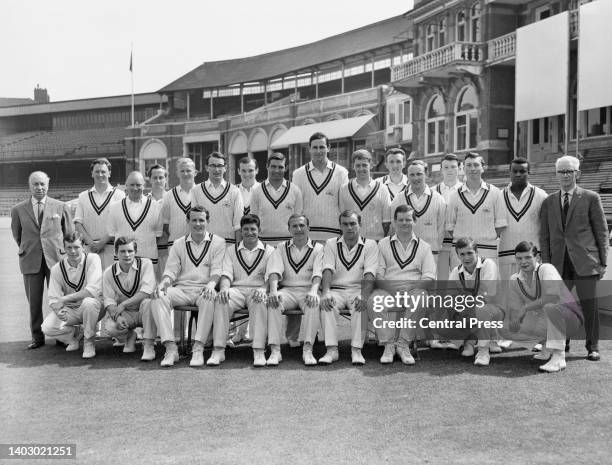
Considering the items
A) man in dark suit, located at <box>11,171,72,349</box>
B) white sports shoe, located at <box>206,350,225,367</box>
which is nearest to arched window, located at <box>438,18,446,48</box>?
man in dark suit, located at <box>11,171,72,349</box>

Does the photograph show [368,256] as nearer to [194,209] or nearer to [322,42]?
[194,209]

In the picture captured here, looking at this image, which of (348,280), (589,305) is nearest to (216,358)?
(348,280)

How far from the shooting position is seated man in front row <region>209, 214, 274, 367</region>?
21.3ft

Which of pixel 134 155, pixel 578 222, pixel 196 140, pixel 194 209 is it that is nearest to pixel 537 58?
pixel 578 222

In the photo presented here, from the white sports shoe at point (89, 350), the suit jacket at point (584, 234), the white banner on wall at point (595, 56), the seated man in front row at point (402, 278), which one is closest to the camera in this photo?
the seated man in front row at point (402, 278)

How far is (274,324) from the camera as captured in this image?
6.51 meters

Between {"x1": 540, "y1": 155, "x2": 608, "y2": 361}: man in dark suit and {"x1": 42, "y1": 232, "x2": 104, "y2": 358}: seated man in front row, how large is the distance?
4690 millimetres

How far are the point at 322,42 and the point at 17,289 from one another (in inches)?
1349

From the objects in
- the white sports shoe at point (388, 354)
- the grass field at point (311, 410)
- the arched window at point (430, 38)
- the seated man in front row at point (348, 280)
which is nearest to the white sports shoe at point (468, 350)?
the grass field at point (311, 410)

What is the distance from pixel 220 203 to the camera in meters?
7.54

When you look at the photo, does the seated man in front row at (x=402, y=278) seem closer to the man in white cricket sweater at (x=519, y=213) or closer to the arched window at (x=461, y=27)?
the man in white cricket sweater at (x=519, y=213)

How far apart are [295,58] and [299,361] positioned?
3969 centimetres

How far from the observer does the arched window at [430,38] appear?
25528mm

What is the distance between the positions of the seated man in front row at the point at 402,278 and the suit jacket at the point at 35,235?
361 cm
